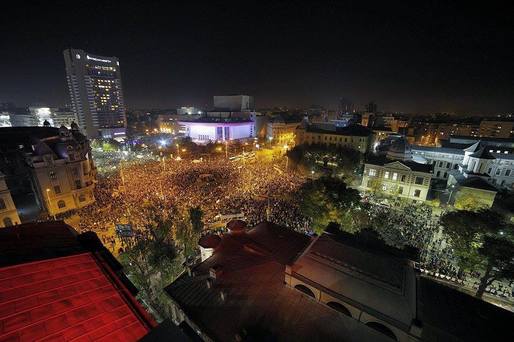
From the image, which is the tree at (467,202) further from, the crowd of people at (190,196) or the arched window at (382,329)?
the arched window at (382,329)

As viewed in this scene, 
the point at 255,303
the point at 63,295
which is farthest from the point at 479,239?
the point at 63,295

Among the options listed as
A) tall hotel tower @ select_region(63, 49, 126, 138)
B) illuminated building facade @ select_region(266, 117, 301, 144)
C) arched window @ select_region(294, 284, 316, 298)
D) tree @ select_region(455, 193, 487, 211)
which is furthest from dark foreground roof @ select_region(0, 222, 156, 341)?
tall hotel tower @ select_region(63, 49, 126, 138)

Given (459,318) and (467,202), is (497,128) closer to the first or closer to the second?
(467,202)

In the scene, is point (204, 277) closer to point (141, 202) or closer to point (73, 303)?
point (73, 303)

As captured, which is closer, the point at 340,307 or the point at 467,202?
the point at 340,307

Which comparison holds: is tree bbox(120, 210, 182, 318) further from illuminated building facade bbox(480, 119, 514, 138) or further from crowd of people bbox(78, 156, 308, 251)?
illuminated building facade bbox(480, 119, 514, 138)

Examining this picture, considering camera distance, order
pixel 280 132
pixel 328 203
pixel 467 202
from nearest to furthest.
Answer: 1. pixel 328 203
2. pixel 467 202
3. pixel 280 132
